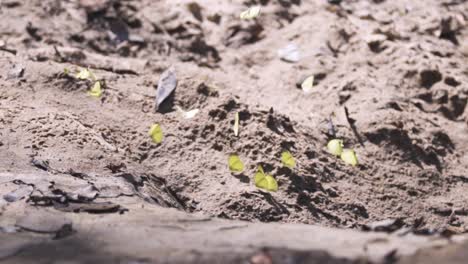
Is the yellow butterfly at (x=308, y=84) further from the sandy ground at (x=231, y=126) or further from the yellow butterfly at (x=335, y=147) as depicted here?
the yellow butterfly at (x=335, y=147)

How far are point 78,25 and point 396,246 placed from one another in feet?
7.83

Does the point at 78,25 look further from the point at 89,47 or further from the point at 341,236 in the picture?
the point at 341,236

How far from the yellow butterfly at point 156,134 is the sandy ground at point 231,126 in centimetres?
2

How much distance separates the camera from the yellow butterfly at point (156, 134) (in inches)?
108

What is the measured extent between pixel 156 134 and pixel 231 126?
0.28 m

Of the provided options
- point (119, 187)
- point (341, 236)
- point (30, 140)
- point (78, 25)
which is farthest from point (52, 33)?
point (341, 236)

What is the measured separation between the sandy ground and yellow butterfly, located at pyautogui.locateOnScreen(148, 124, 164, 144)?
0.02 m

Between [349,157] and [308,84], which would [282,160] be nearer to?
[349,157]

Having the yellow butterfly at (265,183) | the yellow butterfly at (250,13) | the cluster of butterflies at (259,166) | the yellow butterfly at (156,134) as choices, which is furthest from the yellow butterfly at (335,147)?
the yellow butterfly at (250,13)

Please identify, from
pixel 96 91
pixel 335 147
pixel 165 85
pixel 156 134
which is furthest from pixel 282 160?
pixel 96 91

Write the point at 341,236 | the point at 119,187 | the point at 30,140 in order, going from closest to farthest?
the point at 341,236 → the point at 119,187 → the point at 30,140

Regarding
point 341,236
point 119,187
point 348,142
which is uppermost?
point 341,236

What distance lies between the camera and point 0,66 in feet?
9.80

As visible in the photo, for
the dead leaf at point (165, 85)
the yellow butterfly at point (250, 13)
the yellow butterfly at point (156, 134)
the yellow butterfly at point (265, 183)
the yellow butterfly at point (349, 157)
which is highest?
the yellow butterfly at point (250, 13)
